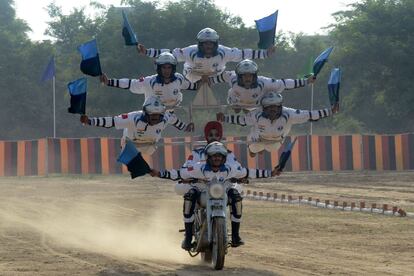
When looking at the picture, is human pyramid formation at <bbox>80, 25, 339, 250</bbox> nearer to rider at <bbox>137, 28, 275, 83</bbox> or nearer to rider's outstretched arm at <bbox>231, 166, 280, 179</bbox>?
rider at <bbox>137, 28, 275, 83</bbox>

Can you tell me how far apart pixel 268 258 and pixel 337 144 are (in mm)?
26400

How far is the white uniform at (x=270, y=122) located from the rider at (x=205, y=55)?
3.05ft

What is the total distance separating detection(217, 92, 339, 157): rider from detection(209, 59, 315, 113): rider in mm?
201

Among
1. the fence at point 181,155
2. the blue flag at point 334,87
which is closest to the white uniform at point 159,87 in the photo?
the blue flag at point 334,87

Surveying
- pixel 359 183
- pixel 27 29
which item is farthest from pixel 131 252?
pixel 27 29

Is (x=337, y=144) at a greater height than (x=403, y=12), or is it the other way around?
(x=403, y=12)

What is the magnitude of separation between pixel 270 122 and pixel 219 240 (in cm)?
446

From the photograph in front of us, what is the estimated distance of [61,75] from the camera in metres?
71.2

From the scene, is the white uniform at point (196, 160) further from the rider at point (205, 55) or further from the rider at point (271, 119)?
the rider at point (205, 55)

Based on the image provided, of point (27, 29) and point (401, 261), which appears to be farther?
point (27, 29)

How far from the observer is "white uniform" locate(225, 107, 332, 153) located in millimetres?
18047

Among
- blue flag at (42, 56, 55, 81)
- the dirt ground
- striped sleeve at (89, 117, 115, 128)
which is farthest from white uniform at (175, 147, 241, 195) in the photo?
blue flag at (42, 56, 55, 81)

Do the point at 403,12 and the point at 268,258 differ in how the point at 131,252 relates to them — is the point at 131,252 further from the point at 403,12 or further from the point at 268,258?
the point at 403,12

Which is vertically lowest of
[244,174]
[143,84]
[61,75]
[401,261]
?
[401,261]
